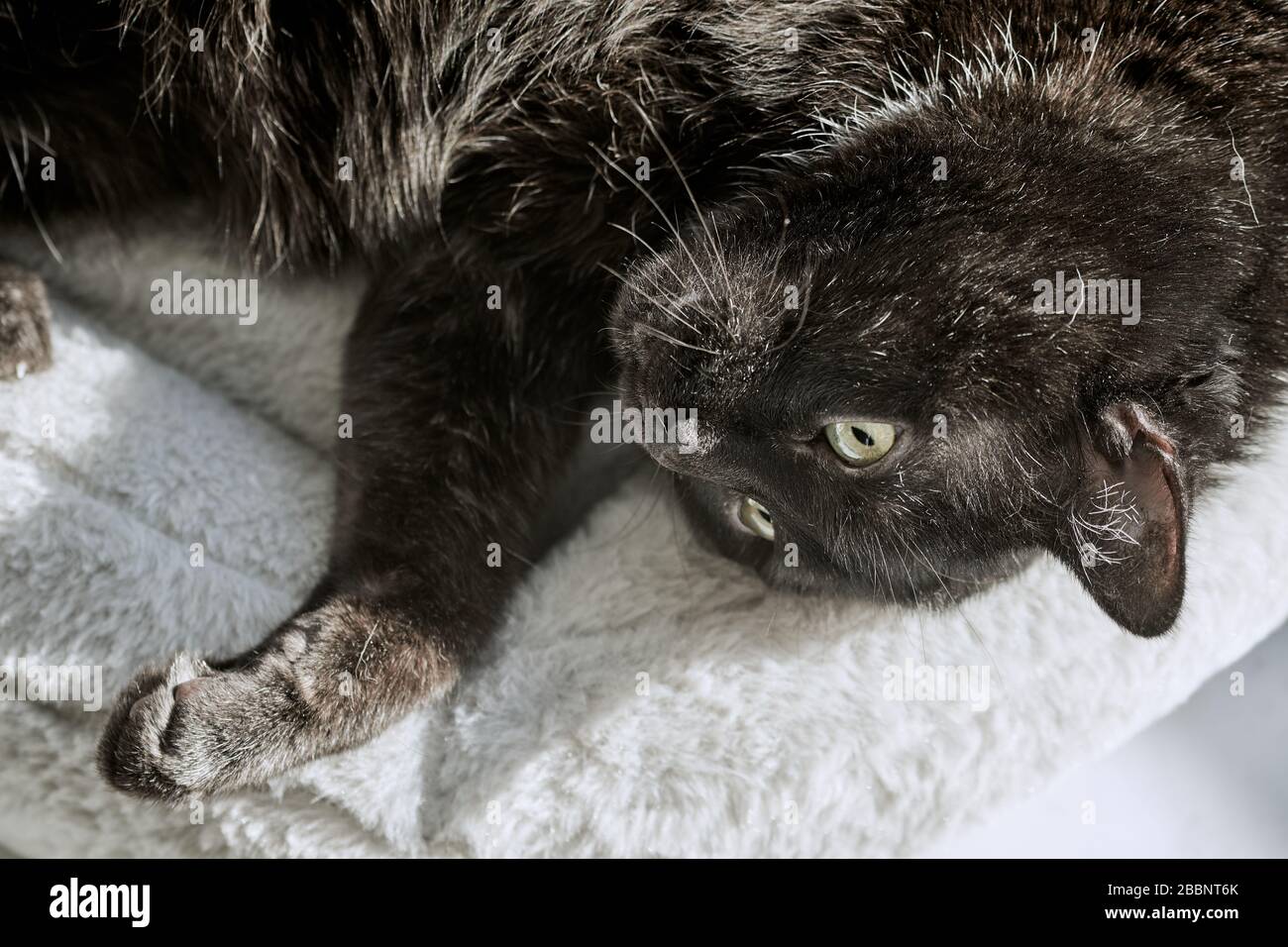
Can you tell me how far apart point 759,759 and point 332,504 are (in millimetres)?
576

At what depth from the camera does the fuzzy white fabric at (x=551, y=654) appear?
111 centimetres

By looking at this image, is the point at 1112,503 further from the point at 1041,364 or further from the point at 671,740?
the point at 671,740

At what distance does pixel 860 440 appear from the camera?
36.2 inches

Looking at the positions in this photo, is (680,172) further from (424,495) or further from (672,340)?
(424,495)

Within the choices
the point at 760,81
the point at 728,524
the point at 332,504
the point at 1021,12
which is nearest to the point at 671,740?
the point at 728,524

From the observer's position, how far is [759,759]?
3.80ft

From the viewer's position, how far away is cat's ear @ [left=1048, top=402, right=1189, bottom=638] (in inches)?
35.0

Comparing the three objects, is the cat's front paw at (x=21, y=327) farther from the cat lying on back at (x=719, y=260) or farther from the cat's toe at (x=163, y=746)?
the cat's toe at (x=163, y=746)

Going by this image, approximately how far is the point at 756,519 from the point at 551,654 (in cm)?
29

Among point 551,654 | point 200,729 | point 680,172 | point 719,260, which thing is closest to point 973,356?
point 719,260

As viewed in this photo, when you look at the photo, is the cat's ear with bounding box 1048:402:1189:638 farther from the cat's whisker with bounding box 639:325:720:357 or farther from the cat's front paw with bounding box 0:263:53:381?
the cat's front paw with bounding box 0:263:53:381

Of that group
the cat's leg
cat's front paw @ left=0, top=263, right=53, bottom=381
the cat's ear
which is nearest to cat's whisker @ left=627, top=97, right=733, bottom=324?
the cat's leg

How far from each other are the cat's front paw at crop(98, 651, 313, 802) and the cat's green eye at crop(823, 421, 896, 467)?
0.57 meters

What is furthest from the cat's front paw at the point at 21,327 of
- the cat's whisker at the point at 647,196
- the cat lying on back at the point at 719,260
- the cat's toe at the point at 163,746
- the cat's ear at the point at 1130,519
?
the cat's ear at the point at 1130,519
